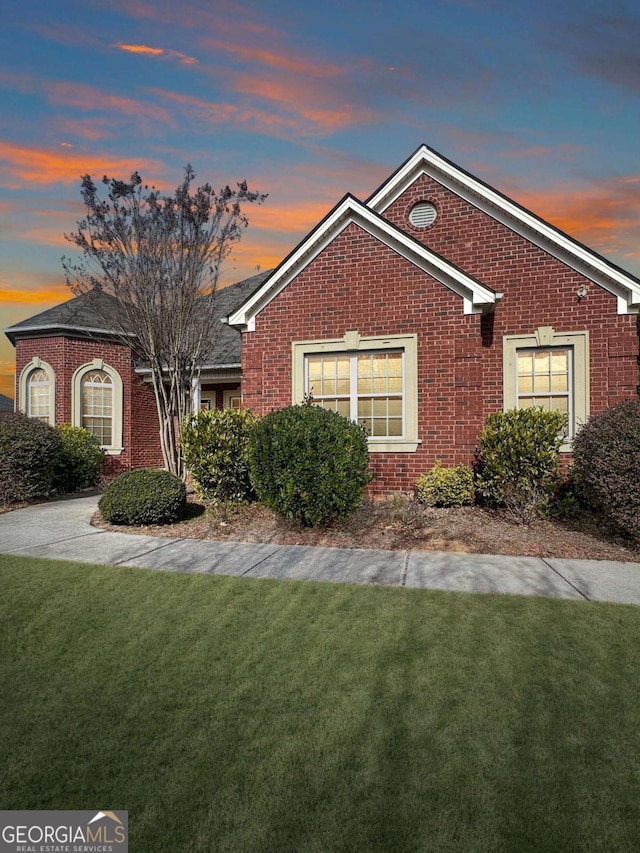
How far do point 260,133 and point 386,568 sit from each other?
9.19 meters

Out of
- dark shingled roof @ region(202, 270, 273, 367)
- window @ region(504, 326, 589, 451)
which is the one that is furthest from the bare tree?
window @ region(504, 326, 589, 451)

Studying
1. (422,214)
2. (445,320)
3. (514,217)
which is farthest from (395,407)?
(422,214)

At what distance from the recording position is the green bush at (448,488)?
1006 cm

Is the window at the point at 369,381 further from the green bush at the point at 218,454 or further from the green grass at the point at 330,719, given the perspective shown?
the green grass at the point at 330,719

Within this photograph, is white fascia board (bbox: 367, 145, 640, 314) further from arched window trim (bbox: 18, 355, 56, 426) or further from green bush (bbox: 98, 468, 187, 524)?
arched window trim (bbox: 18, 355, 56, 426)

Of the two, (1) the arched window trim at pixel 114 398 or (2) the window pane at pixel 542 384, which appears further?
(1) the arched window trim at pixel 114 398

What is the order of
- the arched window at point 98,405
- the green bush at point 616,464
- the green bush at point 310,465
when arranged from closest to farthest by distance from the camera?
the green bush at point 616,464
the green bush at point 310,465
the arched window at point 98,405

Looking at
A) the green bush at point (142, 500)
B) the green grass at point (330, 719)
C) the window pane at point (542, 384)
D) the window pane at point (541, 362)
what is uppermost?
the window pane at point (541, 362)

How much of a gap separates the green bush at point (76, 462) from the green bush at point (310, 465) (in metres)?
7.42

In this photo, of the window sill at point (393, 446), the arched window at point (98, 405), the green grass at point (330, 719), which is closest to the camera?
the green grass at point (330, 719)

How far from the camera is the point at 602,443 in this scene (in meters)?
7.83

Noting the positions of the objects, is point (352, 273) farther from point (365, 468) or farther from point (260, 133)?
point (365, 468)

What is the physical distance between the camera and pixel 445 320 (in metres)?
10.6

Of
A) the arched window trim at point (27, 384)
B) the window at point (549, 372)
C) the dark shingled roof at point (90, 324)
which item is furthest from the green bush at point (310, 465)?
the arched window trim at point (27, 384)
